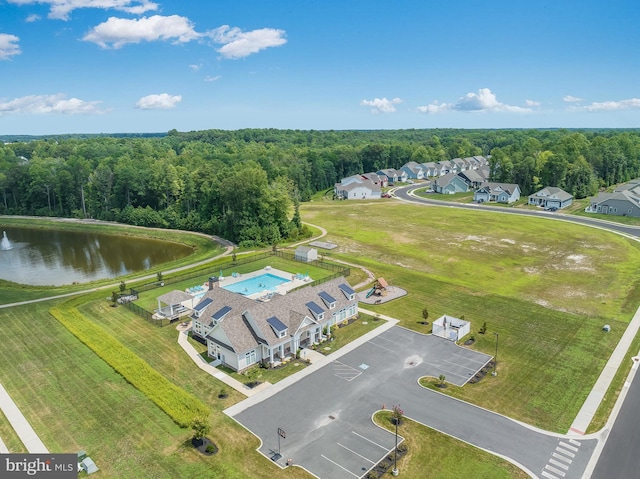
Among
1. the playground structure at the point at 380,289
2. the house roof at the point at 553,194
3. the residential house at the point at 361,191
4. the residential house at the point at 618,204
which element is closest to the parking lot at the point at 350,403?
the playground structure at the point at 380,289

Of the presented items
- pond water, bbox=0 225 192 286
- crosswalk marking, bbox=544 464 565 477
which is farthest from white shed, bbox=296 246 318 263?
crosswalk marking, bbox=544 464 565 477

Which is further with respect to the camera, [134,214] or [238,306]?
[134,214]

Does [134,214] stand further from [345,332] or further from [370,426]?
[370,426]

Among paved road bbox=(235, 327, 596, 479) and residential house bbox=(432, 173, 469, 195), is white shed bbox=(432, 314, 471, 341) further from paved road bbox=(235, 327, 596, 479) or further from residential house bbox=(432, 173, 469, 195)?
residential house bbox=(432, 173, 469, 195)

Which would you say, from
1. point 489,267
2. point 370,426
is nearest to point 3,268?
point 370,426

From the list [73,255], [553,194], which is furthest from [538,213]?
[73,255]

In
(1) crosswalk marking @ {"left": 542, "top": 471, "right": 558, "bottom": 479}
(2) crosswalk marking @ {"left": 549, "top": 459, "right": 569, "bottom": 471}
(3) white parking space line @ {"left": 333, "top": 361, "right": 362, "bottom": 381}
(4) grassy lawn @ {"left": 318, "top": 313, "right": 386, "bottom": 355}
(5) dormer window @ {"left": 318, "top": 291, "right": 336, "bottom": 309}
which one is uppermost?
(5) dormer window @ {"left": 318, "top": 291, "right": 336, "bottom": 309}

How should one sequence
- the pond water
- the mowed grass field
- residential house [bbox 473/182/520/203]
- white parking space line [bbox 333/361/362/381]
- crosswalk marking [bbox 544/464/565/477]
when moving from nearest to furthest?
crosswalk marking [bbox 544/464/565/477] → the mowed grass field → white parking space line [bbox 333/361/362/381] → the pond water → residential house [bbox 473/182/520/203]
